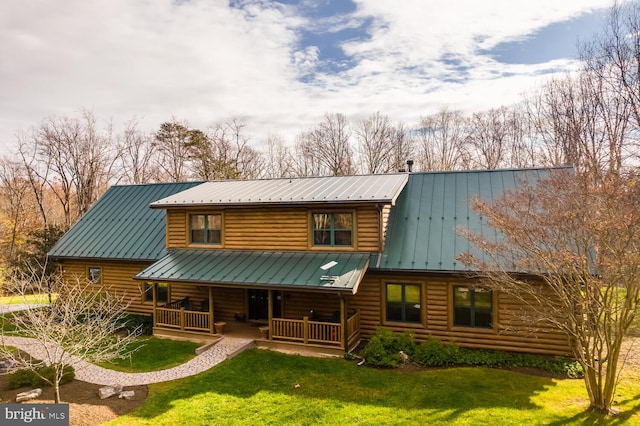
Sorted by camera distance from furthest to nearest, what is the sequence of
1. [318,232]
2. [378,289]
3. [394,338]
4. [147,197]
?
1. [147,197]
2. [318,232]
3. [378,289]
4. [394,338]

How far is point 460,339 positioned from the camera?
531 inches

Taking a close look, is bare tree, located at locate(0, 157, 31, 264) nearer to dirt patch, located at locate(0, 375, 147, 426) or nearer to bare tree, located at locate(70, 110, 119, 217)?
bare tree, located at locate(70, 110, 119, 217)

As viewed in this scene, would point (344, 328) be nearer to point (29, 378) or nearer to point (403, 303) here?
point (403, 303)

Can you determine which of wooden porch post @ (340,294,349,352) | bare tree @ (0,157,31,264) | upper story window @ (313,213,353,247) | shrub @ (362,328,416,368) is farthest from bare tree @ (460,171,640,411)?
bare tree @ (0,157,31,264)

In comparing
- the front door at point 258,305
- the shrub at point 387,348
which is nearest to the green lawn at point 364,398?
the shrub at point 387,348

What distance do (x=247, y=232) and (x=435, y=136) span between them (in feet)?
101

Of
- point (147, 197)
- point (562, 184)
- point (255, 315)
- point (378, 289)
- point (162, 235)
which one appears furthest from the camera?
point (147, 197)

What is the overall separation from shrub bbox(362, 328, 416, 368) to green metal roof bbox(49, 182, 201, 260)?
10.5 metres

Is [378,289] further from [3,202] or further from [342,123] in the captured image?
[3,202]

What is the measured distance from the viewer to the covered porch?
13336 millimetres

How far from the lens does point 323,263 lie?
14.5 m

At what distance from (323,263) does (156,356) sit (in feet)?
21.8

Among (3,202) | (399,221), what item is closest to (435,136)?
(399,221)

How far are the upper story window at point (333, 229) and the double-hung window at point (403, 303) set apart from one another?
7.87ft
